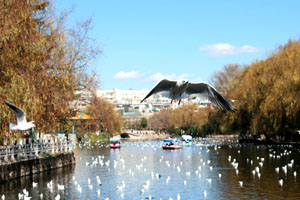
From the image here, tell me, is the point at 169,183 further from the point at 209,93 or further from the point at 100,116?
the point at 100,116

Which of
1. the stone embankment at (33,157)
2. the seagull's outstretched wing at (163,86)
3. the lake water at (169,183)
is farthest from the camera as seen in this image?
the stone embankment at (33,157)

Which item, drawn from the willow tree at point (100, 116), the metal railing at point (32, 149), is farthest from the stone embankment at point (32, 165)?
the willow tree at point (100, 116)

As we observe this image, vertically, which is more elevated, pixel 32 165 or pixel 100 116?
pixel 100 116

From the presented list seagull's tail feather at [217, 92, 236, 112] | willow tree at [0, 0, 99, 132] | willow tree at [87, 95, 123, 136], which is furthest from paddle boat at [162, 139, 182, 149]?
seagull's tail feather at [217, 92, 236, 112]

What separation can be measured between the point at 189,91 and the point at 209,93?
0.68 m

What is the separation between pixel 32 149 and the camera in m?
26.7

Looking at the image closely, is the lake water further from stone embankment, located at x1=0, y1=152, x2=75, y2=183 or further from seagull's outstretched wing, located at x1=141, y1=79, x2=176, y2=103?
seagull's outstretched wing, located at x1=141, y1=79, x2=176, y2=103

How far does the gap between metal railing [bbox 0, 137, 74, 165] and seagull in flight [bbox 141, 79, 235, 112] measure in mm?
10680

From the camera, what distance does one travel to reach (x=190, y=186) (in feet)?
75.3

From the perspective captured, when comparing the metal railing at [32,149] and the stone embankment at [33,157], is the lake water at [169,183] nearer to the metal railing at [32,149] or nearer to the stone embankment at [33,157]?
the stone embankment at [33,157]

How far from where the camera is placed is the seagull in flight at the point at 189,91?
Answer: 46.1 feet

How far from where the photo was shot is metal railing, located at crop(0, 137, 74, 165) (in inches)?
900

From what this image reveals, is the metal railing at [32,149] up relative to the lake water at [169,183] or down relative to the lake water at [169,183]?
up

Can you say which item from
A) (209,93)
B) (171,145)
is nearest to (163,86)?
(209,93)
